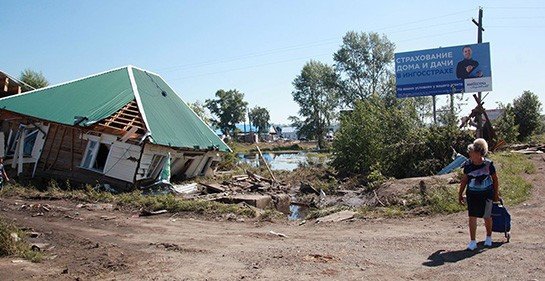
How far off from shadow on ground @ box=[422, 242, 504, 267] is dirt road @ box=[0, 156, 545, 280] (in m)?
0.01

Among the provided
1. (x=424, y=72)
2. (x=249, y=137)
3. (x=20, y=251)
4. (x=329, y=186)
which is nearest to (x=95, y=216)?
(x=20, y=251)

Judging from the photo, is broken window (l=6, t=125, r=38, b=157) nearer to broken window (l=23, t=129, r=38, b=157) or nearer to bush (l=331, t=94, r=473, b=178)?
broken window (l=23, t=129, r=38, b=157)

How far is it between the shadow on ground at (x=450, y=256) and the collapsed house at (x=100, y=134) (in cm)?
1317

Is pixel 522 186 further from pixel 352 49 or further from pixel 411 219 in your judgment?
pixel 352 49

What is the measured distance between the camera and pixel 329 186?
63.5 ft

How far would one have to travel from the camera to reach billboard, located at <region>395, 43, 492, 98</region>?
854 inches

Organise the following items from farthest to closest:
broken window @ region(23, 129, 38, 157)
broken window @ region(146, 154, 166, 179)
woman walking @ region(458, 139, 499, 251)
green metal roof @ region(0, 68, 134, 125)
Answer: broken window @ region(23, 129, 38, 157) < broken window @ region(146, 154, 166, 179) < green metal roof @ region(0, 68, 134, 125) < woman walking @ region(458, 139, 499, 251)

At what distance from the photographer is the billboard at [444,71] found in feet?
71.2

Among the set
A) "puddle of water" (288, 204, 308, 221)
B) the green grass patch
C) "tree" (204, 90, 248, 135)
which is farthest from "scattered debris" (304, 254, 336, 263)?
"tree" (204, 90, 248, 135)

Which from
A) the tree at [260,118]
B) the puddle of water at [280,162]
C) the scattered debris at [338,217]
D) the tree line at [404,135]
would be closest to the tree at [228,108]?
the tree at [260,118]

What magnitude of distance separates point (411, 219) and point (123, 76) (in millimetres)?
16500

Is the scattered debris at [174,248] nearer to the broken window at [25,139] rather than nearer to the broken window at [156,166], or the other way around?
the broken window at [156,166]

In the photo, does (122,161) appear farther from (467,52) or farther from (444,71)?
(467,52)

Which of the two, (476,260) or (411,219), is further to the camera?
(411,219)
